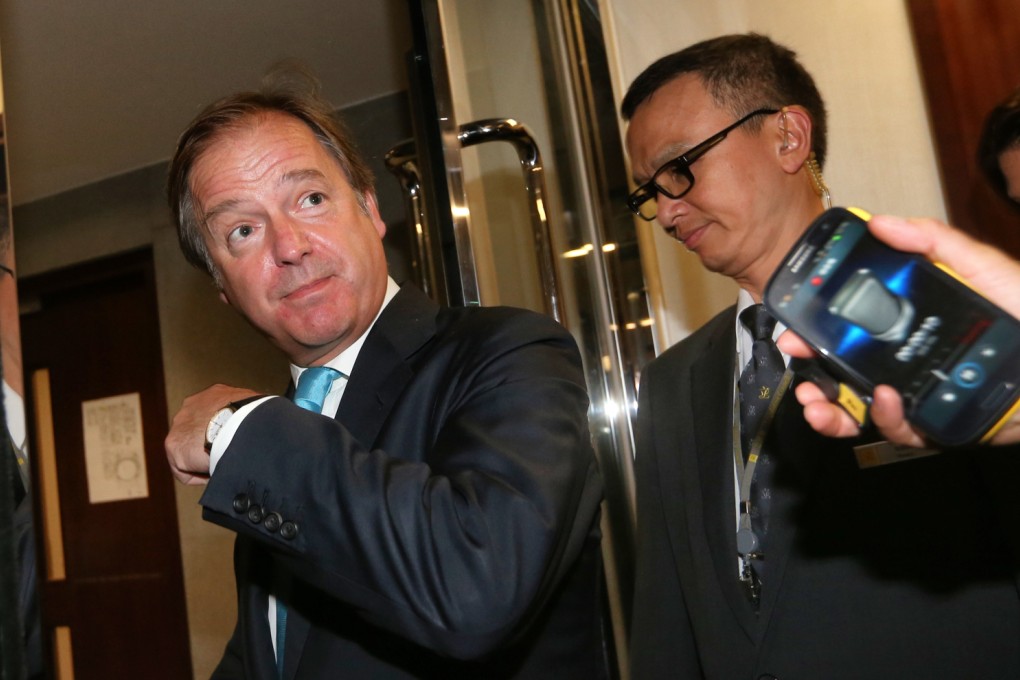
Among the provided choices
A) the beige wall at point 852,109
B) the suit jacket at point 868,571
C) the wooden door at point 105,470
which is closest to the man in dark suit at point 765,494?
the suit jacket at point 868,571

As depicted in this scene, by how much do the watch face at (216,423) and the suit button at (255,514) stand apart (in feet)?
0.35

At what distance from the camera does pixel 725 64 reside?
63.2 inches

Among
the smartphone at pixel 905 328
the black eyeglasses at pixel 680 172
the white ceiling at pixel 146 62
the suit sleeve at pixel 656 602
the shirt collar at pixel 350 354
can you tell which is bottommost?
the suit sleeve at pixel 656 602

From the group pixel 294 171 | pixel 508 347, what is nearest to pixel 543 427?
pixel 508 347

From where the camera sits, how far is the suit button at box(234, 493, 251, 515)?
75 centimetres

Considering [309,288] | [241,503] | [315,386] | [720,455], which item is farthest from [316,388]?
[720,455]

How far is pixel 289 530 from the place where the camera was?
73cm

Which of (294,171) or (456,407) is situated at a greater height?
(294,171)

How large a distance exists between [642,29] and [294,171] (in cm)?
170

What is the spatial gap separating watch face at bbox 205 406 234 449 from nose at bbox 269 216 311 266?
32 centimetres

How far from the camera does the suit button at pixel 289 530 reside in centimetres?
73

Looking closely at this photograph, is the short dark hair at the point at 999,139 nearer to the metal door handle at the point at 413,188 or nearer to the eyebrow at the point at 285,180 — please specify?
the metal door handle at the point at 413,188

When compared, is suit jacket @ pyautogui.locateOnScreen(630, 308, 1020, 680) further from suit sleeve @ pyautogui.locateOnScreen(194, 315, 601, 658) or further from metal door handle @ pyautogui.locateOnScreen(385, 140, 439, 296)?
metal door handle @ pyautogui.locateOnScreen(385, 140, 439, 296)

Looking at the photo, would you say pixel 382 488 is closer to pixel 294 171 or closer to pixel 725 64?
pixel 294 171
